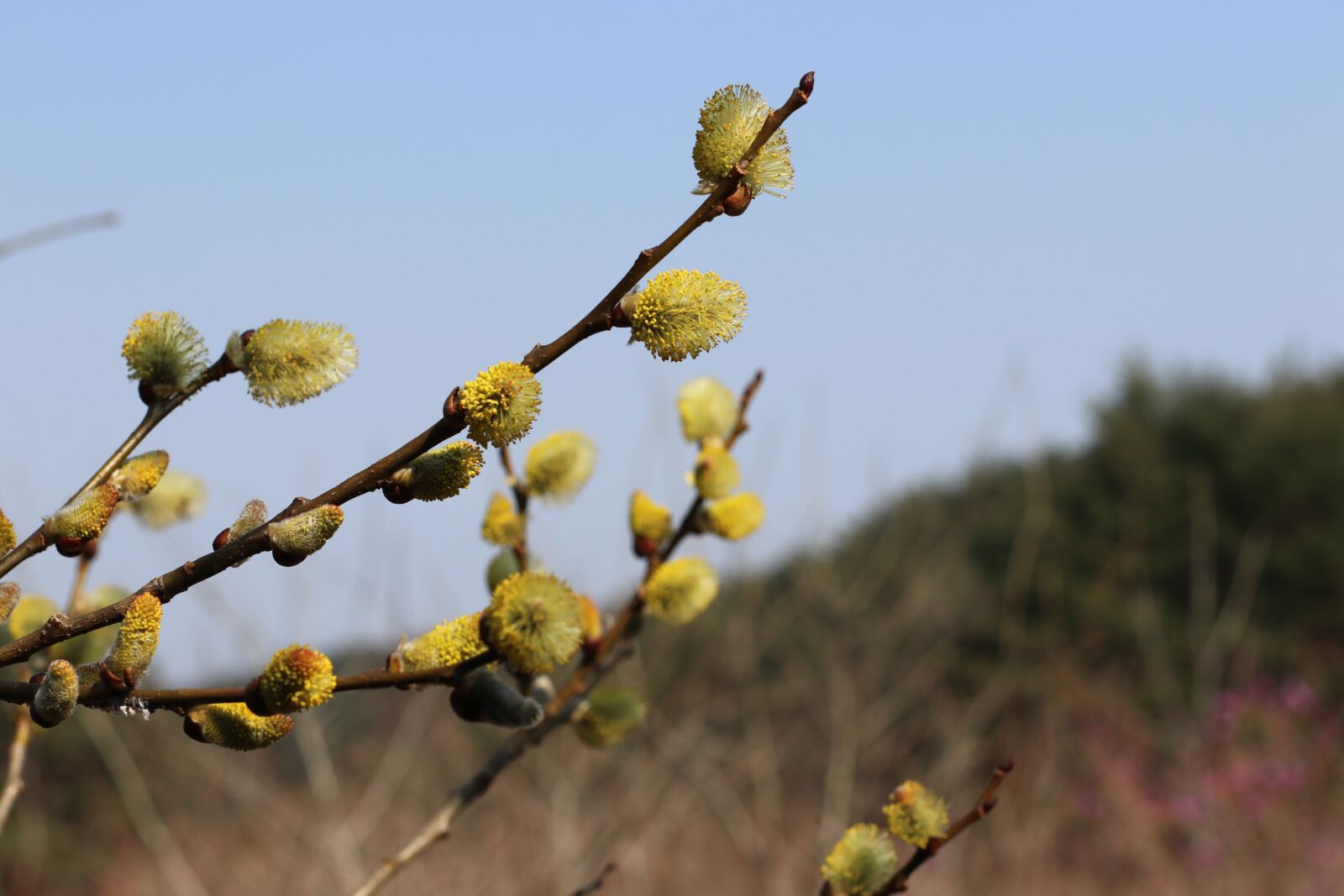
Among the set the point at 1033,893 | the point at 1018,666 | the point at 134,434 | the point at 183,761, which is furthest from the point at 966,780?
the point at 134,434

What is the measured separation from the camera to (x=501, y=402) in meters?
0.48

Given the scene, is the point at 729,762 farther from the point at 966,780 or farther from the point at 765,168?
the point at 765,168

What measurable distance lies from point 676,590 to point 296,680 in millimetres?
397

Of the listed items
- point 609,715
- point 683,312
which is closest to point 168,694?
point 683,312

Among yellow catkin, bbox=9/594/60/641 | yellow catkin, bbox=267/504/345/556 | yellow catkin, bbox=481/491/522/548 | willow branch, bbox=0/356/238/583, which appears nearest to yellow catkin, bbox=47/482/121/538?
willow branch, bbox=0/356/238/583

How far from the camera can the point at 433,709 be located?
17.2 feet

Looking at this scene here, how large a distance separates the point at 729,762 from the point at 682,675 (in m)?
1.19

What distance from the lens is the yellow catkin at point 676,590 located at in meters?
0.86

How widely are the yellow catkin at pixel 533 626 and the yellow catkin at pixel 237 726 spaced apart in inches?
3.7

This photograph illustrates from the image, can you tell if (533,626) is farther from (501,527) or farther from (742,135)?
(501,527)

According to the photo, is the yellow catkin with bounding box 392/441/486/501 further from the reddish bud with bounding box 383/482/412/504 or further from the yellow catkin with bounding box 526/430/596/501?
the yellow catkin with bounding box 526/430/596/501

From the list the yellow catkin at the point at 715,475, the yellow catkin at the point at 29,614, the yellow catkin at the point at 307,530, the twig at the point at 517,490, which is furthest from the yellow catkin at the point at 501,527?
the yellow catkin at the point at 307,530

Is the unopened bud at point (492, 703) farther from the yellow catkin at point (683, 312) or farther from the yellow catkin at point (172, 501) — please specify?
the yellow catkin at point (172, 501)

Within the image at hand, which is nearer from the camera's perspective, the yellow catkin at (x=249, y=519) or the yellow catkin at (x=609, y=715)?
the yellow catkin at (x=249, y=519)
